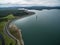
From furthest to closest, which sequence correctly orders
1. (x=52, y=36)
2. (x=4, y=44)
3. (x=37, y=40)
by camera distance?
(x=52, y=36) → (x=37, y=40) → (x=4, y=44)

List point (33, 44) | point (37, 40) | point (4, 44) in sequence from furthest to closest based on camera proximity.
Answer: point (37, 40) < point (33, 44) < point (4, 44)

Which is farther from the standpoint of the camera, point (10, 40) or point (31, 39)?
point (31, 39)

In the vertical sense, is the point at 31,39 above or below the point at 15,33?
below

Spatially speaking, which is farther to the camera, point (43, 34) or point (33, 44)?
point (43, 34)

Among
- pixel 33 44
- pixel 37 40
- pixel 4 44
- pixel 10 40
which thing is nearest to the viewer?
pixel 4 44

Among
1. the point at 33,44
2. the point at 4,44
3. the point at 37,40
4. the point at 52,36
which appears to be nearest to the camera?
the point at 4,44

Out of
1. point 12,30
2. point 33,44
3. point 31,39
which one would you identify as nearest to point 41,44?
point 33,44

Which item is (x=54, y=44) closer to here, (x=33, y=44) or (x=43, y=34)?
(x=33, y=44)

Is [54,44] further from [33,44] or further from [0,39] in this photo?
[0,39]

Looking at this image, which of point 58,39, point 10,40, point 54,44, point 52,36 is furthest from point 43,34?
point 10,40
